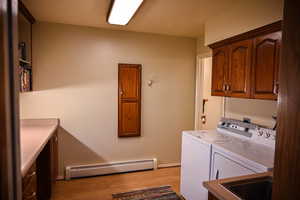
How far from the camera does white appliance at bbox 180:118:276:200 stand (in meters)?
1.64

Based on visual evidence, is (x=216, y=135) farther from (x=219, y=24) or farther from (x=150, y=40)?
(x=150, y=40)

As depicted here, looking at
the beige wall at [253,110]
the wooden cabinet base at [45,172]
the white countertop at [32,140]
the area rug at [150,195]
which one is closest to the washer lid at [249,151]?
the beige wall at [253,110]

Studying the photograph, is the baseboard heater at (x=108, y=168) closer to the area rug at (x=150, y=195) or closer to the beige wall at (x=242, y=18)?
the area rug at (x=150, y=195)

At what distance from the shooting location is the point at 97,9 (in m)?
2.31

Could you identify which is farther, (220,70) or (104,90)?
(104,90)

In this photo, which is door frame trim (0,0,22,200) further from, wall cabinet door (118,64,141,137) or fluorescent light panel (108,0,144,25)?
wall cabinet door (118,64,141,137)

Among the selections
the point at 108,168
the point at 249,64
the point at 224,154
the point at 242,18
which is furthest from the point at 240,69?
the point at 108,168

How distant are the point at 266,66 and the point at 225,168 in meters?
1.01

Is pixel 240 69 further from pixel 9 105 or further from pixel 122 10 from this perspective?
pixel 9 105

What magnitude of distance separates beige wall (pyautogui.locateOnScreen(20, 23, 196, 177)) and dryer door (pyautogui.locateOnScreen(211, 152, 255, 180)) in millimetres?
1582

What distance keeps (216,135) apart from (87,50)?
2179 mm

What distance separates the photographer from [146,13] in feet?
7.93

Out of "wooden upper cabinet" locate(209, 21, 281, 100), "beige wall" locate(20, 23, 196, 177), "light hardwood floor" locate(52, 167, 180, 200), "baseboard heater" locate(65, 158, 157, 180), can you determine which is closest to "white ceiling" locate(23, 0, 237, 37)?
"beige wall" locate(20, 23, 196, 177)

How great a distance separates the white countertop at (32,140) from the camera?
1.43 m
